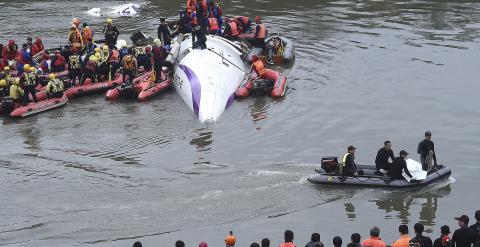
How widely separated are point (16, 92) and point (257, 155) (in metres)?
8.99

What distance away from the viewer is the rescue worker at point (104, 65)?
94.4 feet

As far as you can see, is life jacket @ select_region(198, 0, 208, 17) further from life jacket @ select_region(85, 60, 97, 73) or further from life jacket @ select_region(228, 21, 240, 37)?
life jacket @ select_region(85, 60, 97, 73)

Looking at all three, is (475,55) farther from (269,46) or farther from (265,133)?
(265,133)

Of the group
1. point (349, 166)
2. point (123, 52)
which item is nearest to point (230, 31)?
point (123, 52)

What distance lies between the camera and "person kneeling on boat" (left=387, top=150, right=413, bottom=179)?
19.0 metres

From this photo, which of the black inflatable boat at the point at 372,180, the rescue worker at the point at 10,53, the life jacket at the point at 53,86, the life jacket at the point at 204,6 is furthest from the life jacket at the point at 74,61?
the black inflatable boat at the point at 372,180

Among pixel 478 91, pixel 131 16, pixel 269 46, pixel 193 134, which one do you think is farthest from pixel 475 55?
pixel 131 16

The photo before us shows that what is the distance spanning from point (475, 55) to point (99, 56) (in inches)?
590

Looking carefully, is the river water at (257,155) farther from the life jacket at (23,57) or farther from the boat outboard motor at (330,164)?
the life jacket at (23,57)

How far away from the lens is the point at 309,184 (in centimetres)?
1959

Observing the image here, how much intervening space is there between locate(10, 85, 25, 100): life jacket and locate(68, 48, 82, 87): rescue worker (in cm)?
246

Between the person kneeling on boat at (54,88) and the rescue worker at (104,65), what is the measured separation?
223cm

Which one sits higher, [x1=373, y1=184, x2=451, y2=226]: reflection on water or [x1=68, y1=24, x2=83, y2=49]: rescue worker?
[x1=68, y1=24, x2=83, y2=49]: rescue worker

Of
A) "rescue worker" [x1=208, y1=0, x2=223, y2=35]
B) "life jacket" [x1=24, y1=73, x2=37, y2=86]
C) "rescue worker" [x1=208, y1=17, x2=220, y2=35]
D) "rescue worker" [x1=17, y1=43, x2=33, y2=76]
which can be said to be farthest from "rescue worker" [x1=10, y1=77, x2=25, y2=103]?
"rescue worker" [x1=208, y1=0, x2=223, y2=35]
